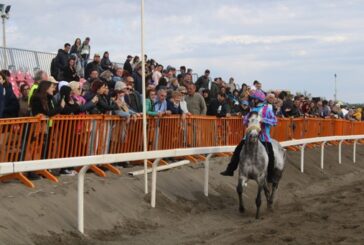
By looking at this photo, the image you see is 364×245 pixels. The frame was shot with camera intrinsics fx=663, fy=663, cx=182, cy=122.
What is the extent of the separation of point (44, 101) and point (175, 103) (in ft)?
16.1

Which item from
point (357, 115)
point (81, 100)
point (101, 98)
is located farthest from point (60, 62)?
point (357, 115)

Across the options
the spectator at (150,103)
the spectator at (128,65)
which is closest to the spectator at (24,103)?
the spectator at (150,103)

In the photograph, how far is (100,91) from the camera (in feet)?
41.3

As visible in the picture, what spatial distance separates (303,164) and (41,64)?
9.37 meters

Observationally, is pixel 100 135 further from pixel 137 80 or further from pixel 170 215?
pixel 137 80

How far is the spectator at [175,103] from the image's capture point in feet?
48.4

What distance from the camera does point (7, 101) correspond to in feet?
36.3

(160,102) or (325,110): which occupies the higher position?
(160,102)

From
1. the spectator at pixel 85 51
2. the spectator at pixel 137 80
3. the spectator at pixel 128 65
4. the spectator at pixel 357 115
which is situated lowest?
the spectator at pixel 357 115

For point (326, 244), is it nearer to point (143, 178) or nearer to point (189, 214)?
point (189, 214)

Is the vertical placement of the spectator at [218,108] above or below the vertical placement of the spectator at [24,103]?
below

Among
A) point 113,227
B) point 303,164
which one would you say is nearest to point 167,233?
point 113,227

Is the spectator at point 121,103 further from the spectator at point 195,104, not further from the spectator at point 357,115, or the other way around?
the spectator at point 357,115

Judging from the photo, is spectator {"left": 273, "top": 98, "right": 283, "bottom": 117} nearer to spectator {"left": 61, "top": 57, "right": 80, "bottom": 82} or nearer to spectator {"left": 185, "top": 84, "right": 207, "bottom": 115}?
spectator {"left": 185, "top": 84, "right": 207, "bottom": 115}
